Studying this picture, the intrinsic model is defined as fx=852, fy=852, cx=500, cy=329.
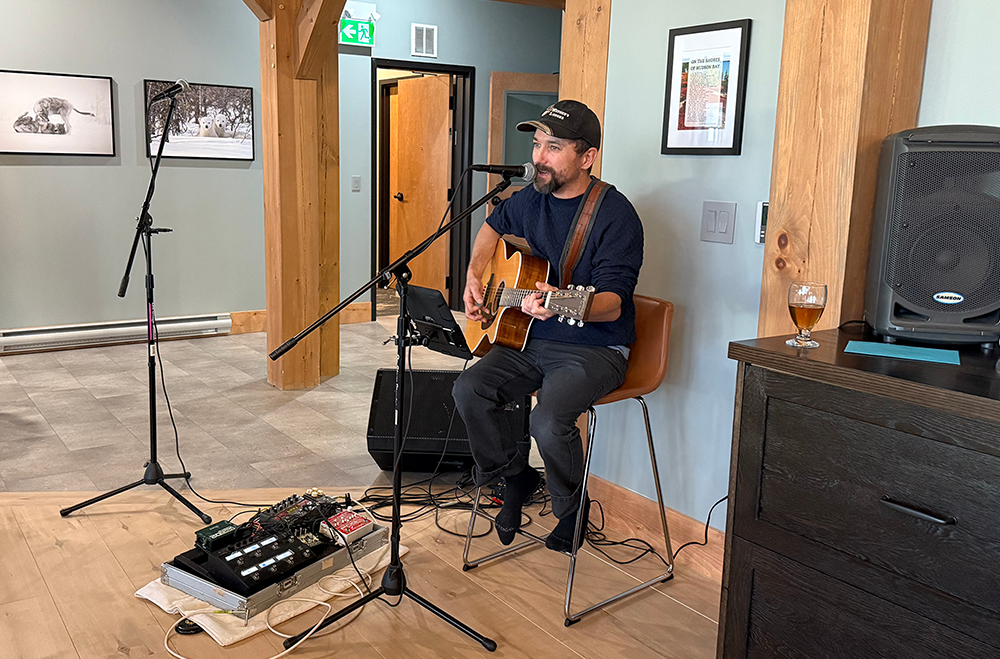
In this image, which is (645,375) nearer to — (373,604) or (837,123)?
(837,123)

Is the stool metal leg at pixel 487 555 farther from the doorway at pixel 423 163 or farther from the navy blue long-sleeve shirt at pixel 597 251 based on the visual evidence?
the doorway at pixel 423 163

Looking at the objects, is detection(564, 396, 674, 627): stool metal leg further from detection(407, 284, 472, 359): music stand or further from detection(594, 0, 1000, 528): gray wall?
detection(407, 284, 472, 359): music stand

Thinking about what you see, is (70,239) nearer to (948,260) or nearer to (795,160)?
(795,160)

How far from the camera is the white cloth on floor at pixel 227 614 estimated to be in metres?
2.23

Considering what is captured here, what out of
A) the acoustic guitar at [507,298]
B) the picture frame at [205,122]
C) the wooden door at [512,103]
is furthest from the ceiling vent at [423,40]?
the acoustic guitar at [507,298]

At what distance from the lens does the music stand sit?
216cm

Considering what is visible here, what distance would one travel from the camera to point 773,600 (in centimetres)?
181

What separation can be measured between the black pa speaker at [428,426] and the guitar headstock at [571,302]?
93cm

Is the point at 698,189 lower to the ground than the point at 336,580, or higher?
higher

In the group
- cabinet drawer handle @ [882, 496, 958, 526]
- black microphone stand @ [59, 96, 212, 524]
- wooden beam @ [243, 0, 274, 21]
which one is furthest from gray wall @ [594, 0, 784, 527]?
wooden beam @ [243, 0, 274, 21]

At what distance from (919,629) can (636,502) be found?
53.6 inches

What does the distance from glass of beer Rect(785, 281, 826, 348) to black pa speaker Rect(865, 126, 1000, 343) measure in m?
0.24

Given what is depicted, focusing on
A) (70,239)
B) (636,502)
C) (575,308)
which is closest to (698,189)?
(575,308)

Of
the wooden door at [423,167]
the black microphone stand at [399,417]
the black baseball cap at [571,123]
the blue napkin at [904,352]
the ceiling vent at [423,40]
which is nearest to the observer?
the blue napkin at [904,352]
